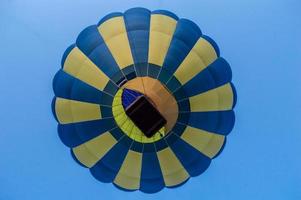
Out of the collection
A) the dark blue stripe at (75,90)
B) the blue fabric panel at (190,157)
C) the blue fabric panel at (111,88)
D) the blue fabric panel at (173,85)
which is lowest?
the blue fabric panel at (190,157)

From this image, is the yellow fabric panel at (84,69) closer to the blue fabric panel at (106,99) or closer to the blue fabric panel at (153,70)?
the blue fabric panel at (106,99)

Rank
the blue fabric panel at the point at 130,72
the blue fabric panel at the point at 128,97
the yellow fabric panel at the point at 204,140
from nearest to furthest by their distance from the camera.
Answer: the blue fabric panel at the point at 128,97
the blue fabric panel at the point at 130,72
the yellow fabric panel at the point at 204,140

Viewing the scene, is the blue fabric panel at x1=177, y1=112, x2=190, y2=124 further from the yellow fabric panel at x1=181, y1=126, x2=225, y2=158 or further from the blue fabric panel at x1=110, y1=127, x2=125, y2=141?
the blue fabric panel at x1=110, y1=127, x2=125, y2=141

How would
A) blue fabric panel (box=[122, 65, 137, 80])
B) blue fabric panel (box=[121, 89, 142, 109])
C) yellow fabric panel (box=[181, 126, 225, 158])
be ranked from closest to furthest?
blue fabric panel (box=[121, 89, 142, 109]) < blue fabric panel (box=[122, 65, 137, 80]) < yellow fabric panel (box=[181, 126, 225, 158])

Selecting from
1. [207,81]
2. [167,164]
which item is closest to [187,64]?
[207,81]

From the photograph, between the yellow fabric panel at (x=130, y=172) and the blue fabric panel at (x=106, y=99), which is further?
the yellow fabric panel at (x=130, y=172)

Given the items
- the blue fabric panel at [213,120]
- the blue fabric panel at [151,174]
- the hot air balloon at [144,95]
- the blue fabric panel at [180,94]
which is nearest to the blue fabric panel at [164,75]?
the hot air balloon at [144,95]

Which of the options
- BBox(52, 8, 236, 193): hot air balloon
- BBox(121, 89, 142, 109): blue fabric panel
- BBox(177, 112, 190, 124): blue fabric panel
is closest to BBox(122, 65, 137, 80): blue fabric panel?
BBox(52, 8, 236, 193): hot air balloon

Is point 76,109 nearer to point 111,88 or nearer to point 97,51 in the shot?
point 111,88
